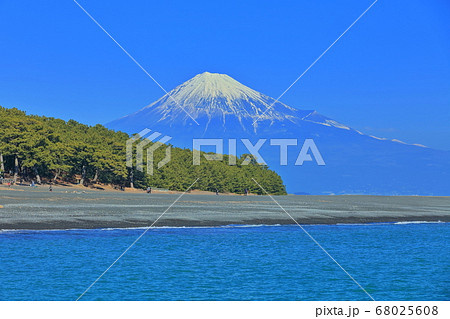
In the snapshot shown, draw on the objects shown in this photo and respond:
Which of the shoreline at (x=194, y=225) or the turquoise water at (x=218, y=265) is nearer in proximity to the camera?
the turquoise water at (x=218, y=265)

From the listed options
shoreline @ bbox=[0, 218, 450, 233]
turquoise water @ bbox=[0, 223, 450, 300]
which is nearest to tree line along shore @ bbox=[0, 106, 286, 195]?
shoreline @ bbox=[0, 218, 450, 233]

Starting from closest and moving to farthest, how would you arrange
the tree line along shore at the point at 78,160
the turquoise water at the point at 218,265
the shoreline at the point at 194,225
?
the turquoise water at the point at 218,265
the shoreline at the point at 194,225
the tree line along shore at the point at 78,160

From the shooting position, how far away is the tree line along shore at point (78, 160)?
369 ft

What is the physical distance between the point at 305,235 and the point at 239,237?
19.3ft

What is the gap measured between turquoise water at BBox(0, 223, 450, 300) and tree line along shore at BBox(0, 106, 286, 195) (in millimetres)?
74198

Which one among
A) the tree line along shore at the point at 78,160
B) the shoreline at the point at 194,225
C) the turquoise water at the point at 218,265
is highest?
the tree line along shore at the point at 78,160

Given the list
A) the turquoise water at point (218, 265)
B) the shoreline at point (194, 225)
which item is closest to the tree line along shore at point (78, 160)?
the shoreline at point (194, 225)

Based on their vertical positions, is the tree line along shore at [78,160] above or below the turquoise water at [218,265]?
above

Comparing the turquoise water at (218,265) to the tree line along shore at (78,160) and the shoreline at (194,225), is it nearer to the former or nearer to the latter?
the shoreline at (194,225)

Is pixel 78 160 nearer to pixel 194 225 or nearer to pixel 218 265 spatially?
pixel 194 225

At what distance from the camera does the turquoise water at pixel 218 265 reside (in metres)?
25.0

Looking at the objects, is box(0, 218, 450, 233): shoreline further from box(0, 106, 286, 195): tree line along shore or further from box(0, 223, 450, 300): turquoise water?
box(0, 106, 286, 195): tree line along shore

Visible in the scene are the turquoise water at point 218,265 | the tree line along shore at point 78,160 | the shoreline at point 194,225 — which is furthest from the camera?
the tree line along shore at point 78,160

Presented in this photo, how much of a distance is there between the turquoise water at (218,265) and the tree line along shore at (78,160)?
7420cm
